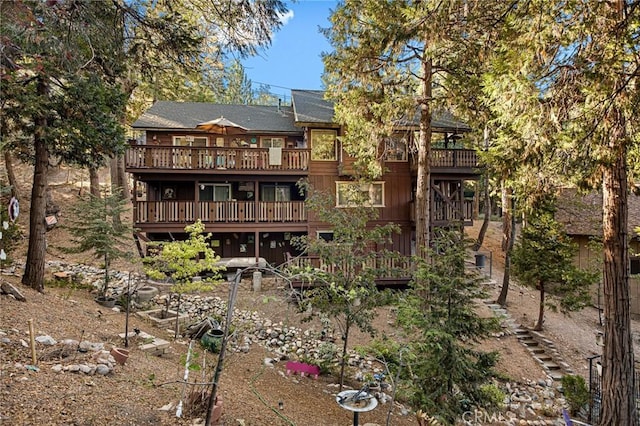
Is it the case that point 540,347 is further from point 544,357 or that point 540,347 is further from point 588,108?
point 588,108

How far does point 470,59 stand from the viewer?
31.4 feet

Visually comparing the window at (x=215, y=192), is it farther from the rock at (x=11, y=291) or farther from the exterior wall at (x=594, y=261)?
the exterior wall at (x=594, y=261)

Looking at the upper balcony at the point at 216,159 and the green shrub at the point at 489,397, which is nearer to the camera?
the green shrub at the point at 489,397

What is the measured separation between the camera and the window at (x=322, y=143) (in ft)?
51.0

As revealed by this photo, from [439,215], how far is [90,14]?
1355cm

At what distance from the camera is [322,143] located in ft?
51.2

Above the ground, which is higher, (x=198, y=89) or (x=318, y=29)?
(x=198, y=89)

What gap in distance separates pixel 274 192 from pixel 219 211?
295cm

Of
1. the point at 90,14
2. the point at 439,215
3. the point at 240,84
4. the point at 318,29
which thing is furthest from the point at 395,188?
the point at 240,84

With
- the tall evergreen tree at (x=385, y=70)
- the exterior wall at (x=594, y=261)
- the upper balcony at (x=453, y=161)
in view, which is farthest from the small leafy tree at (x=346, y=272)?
the exterior wall at (x=594, y=261)

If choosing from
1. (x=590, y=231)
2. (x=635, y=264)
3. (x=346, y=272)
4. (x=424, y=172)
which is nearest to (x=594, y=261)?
(x=590, y=231)

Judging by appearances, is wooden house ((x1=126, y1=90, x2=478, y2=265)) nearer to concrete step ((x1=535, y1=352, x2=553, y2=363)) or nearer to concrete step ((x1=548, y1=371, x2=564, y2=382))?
concrete step ((x1=535, y1=352, x2=553, y2=363))

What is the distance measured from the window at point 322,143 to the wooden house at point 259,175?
0.05m

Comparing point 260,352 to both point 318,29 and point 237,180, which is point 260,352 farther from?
point 318,29
